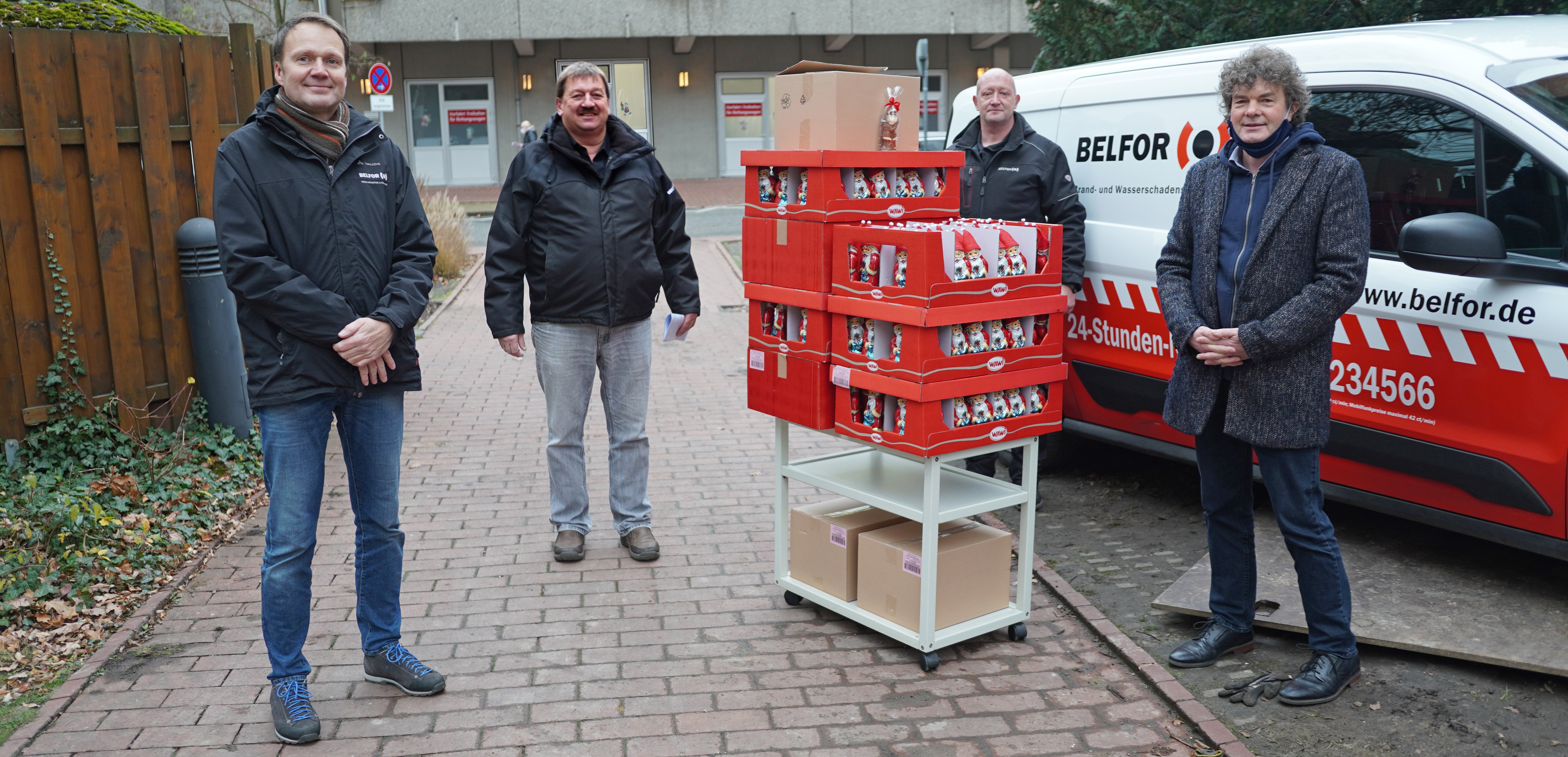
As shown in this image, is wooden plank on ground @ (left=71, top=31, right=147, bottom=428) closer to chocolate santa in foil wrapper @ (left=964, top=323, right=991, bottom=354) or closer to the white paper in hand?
the white paper in hand

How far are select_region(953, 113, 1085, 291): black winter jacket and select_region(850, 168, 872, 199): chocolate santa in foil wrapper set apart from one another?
140 centimetres

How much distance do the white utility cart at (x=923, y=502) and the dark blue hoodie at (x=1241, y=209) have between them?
0.89 meters

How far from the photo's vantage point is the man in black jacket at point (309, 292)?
3.47 metres

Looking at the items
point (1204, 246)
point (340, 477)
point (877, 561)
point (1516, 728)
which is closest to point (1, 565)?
point (340, 477)

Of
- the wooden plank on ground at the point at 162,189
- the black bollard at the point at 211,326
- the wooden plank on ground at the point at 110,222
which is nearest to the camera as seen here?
the wooden plank on ground at the point at 110,222

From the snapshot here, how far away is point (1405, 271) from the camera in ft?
14.4

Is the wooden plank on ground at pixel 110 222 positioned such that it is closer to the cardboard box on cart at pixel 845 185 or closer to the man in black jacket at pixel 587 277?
the man in black jacket at pixel 587 277

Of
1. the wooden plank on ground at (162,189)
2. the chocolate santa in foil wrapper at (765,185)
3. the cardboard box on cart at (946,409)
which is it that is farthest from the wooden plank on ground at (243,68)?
the cardboard box on cart at (946,409)

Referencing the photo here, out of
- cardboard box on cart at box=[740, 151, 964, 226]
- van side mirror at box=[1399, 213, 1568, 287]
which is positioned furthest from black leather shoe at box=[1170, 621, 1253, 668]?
cardboard box on cart at box=[740, 151, 964, 226]

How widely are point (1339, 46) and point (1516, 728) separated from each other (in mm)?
2654

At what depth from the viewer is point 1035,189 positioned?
222 inches

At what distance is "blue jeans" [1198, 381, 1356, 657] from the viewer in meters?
3.81

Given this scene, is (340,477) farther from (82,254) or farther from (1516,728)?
(1516,728)

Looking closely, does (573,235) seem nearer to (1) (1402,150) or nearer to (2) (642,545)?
(2) (642,545)
